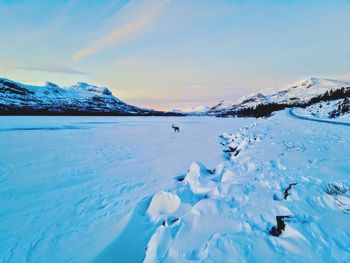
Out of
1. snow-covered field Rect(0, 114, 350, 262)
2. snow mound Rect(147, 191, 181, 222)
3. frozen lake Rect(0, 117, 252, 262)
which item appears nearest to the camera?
snow-covered field Rect(0, 114, 350, 262)

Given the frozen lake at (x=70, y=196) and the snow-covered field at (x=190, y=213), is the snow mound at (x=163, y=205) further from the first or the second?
Result: the frozen lake at (x=70, y=196)

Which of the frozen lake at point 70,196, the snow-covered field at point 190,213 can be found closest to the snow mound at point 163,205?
the snow-covered field at point 190,213

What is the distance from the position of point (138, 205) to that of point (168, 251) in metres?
3.13

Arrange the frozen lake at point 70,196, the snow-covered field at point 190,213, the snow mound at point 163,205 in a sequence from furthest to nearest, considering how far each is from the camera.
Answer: the snow mound at point 163,205 < the frozen lake at point 70,196 < the snow-covered field at point 190,213

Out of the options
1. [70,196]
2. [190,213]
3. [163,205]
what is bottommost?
[70,196]

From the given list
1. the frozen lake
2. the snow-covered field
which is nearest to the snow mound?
the snow-covered field

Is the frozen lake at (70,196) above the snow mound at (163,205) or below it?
below

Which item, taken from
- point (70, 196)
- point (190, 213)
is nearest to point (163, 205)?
point (190, 213)

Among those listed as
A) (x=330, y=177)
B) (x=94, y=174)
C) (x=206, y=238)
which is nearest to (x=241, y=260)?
(x=206, y=238)

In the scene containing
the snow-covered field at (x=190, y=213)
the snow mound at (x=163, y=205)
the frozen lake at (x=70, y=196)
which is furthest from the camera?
the snow mound at (x=163, y=205)

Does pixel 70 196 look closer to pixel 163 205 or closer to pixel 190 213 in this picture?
pixel 163 205

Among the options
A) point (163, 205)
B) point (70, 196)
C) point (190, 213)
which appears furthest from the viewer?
point (70, 196)

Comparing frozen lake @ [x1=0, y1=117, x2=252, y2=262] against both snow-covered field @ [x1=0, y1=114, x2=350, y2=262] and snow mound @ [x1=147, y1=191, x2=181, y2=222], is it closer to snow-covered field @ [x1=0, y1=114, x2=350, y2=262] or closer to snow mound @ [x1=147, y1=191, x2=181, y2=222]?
snow-covered field @ [x1=0, y1=114, x2=350, y2=262]

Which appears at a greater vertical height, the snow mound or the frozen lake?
the snow mound
